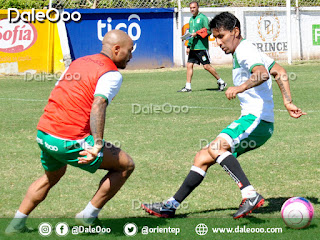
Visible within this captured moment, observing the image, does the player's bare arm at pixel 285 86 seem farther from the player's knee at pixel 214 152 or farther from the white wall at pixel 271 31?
the white wall at pixel 271 31

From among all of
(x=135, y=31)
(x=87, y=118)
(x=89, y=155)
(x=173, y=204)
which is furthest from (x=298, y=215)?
(x=135, y=31)

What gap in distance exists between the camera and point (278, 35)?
24141 millimetres

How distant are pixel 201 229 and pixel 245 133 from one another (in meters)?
1.02

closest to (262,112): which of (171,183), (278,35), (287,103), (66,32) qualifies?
(287,103)

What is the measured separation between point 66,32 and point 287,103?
A: 52.0ft

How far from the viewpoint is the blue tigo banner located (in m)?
21.1

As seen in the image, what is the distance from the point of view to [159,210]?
5.82 metres

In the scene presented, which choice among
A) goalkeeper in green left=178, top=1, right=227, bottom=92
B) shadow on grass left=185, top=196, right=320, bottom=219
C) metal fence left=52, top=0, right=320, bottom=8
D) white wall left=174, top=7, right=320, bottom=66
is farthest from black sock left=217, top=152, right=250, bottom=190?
white wall left=174, top=7, right=320, bottom=66

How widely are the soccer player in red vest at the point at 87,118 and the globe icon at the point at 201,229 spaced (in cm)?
84

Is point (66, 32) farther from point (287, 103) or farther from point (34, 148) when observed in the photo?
point (287, 103)

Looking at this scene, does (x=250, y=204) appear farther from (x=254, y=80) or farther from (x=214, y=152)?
(x=254, y=80)

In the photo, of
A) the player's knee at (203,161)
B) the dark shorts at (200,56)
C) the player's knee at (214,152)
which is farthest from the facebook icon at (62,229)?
the dark shorts at (200,56)

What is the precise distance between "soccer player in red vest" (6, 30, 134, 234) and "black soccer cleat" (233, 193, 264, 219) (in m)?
1.16

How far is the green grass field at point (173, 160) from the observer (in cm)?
607
